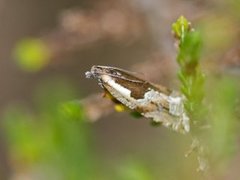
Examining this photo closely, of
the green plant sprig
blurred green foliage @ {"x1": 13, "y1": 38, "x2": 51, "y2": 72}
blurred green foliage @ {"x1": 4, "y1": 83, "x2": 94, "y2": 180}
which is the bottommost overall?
the green plant sprig

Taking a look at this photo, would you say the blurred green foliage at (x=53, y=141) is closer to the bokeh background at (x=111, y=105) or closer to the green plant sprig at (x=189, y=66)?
the bokeh background at (x=111, y=105)

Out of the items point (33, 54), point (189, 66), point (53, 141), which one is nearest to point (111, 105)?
point (189, 66)

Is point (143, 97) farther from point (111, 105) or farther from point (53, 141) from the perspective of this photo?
point (53, 141)

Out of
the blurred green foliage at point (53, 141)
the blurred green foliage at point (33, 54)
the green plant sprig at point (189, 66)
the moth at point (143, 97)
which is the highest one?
the blurred green foliage at point (33, 54)

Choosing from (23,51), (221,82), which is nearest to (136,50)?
(23,51)

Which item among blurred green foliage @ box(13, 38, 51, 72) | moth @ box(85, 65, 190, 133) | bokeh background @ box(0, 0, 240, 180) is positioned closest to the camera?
moth @ box(85, 65, 190, 133)

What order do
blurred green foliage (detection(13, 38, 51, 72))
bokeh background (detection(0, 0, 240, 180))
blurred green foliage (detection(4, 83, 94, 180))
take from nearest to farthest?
bokeh background (detection(0, 0, 240, 180)), blurred green foliage (detection(4, 83, 94, 180)), blurred green foliage (detection(13, 38, 51, 72))

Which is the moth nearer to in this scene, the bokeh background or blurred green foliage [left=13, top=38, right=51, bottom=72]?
the bokeh background

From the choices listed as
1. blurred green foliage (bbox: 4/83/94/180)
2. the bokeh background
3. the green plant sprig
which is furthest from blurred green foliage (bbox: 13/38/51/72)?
the green plant sprig

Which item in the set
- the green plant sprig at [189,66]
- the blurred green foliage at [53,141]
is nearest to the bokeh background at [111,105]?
the blurred green foliage at [53,141]
